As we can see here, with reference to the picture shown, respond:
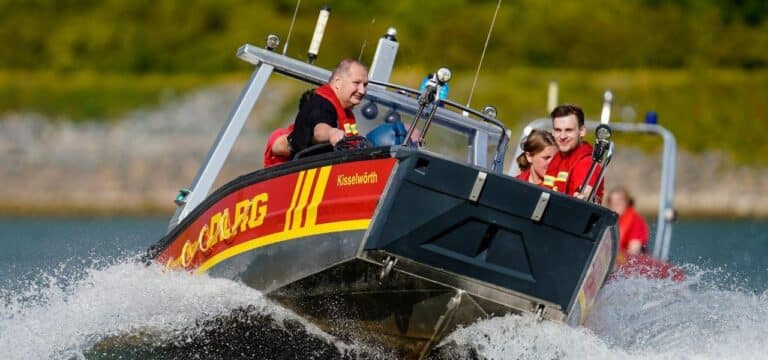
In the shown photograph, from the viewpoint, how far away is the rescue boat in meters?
7.61

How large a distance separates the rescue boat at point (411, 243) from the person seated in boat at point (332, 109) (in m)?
Result: 0.33

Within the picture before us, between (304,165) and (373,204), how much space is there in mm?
633

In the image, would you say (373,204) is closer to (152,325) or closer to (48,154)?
(152,325)

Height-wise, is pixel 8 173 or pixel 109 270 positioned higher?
pixel 109 270

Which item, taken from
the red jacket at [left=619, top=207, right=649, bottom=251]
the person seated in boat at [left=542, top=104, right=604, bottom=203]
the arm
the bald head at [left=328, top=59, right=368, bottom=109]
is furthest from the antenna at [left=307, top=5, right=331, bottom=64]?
the red jacket at [left=619, top=207, right=649, bottom=251]

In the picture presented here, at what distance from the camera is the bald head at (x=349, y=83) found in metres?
8.73

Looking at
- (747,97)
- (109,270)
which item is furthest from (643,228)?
(747,97)

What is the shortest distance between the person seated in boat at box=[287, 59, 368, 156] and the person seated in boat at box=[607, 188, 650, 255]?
5917 millimetres

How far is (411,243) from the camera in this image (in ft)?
25.2

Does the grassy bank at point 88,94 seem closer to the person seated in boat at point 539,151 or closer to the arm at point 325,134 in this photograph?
the person seated in boat at point 539,151

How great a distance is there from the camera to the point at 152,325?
9258 millimetres

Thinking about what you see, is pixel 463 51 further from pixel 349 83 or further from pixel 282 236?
pixel 282 236

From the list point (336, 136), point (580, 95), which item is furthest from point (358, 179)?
point (580, 95)

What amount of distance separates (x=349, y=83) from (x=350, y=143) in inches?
21.8
